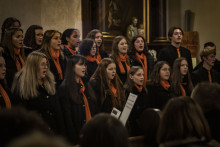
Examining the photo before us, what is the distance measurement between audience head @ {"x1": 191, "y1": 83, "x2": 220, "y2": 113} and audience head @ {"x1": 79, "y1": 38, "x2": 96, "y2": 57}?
2874 mm

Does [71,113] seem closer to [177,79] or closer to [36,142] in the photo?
[177,79]

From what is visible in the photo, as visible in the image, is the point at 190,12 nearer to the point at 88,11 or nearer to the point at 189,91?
the point at 88,11

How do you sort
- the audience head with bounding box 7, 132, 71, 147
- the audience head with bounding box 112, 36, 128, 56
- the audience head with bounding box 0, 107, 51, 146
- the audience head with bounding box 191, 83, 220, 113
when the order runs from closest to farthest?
the audience head with bounding box 7, 132, 71, 147
the audience head with bounding box 0, 107, 51, 146
the audience head with bounding box 191, 83, 220, 113
the audience head with bounding box 112, 36, 128, 56

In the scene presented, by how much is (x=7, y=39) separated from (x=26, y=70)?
2.95ft

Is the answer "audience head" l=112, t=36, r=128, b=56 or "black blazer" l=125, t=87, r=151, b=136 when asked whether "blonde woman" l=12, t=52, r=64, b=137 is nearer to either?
"black blazer" l=125, t=87, r=151, b=136

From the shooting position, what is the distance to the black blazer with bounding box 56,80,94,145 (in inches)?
153

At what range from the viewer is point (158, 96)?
193 inches

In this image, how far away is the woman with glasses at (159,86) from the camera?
4898 mm

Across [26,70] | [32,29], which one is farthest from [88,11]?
[26,70]

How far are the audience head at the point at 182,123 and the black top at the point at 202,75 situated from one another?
3.86m

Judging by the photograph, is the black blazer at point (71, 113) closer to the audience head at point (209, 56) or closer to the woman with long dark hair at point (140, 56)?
the woman with long dark hair at point (140, 56)

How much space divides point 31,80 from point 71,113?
0.64 meters

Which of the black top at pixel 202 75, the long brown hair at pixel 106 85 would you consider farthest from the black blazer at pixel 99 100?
the black top at pixel 202 75

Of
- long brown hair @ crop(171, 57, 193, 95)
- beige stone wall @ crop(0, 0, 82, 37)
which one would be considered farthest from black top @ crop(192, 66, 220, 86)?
beige stone wall @ crop(0, 0, 82, 37)
